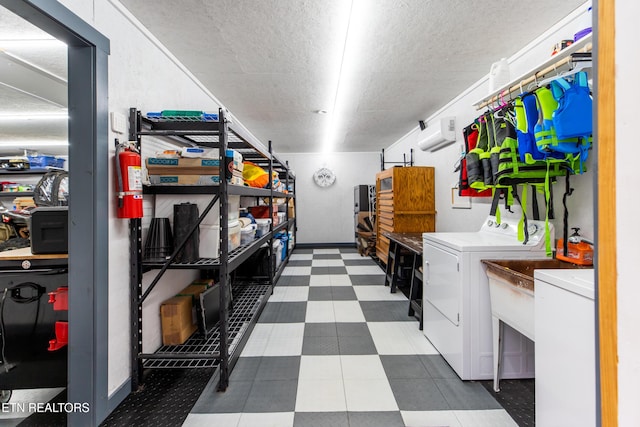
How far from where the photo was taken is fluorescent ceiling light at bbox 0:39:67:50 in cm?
188

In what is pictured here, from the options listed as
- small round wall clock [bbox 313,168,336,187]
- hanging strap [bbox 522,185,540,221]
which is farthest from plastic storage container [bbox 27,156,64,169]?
hanging strap [bbox 522,185,540,221]

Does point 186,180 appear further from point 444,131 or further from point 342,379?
point 444,131

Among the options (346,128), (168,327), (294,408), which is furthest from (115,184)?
(346,128)

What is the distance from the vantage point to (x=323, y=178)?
6883mm

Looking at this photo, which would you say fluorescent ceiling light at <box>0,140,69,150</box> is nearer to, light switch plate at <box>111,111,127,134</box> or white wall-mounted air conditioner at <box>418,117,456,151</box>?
light switch plate at <box>111,111,127,134</box>

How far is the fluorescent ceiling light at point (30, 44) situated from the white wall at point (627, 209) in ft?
9.52

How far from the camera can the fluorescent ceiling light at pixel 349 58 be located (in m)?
1.84

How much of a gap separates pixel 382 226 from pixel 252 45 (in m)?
3.39

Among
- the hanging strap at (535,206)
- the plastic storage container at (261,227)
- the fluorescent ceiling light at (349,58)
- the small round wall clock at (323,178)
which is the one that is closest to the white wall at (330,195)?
the small round wall clock at (323,178)

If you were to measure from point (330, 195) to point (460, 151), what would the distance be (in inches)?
155

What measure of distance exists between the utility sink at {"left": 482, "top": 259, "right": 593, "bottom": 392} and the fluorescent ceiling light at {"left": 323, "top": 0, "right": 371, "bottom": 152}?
5.99 ft

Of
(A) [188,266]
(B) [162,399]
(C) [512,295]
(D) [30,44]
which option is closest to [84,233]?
(A) [188,266]

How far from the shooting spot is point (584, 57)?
4.38ft

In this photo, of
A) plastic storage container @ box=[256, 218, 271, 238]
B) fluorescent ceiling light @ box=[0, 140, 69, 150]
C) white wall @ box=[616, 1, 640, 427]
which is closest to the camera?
white wall @ box=[616, 1, 640, 427]
